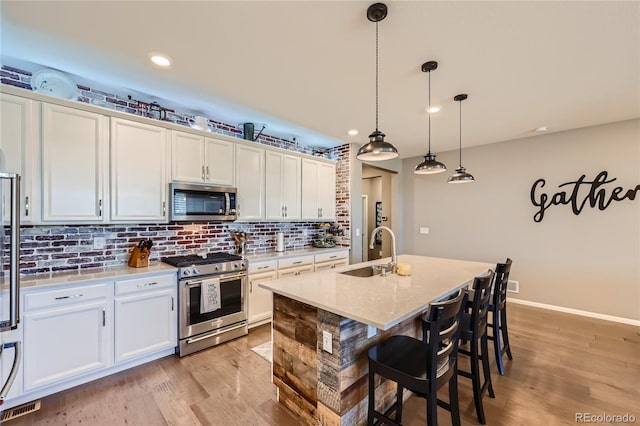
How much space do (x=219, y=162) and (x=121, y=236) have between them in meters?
1.35

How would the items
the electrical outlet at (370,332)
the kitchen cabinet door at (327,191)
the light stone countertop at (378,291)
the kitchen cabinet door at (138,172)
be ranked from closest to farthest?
the light stone countertop at (378,291) → the electrical outlet at (370,332) → the kitchen cabinet door at (138,172) → the kitchen cabinet door at (327,191)

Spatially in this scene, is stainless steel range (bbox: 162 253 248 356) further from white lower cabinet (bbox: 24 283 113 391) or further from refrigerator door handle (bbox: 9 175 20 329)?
refrigerator door handle (bbox: 9 175 20 329)

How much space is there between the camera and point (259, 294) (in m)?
3.53

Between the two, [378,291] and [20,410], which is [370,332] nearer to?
[378,291]

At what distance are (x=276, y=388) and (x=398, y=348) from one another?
1187mm

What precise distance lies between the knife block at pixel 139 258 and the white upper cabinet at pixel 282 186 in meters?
1.58

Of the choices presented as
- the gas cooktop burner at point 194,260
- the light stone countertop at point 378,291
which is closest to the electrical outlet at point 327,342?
the light stone countertop at point 378,291

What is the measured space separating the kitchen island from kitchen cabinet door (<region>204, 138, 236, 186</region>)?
71.1 inches

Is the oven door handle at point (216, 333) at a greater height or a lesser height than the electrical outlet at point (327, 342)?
lesser

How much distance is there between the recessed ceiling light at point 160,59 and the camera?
2.20 m

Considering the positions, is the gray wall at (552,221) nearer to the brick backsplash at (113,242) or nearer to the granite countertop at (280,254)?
the granite countertop at (280,254)

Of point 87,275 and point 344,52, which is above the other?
point 344,52

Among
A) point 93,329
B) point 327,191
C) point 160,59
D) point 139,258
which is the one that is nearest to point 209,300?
point 139,258

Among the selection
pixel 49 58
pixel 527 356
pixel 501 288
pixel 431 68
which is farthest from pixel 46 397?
pixel 527 356
